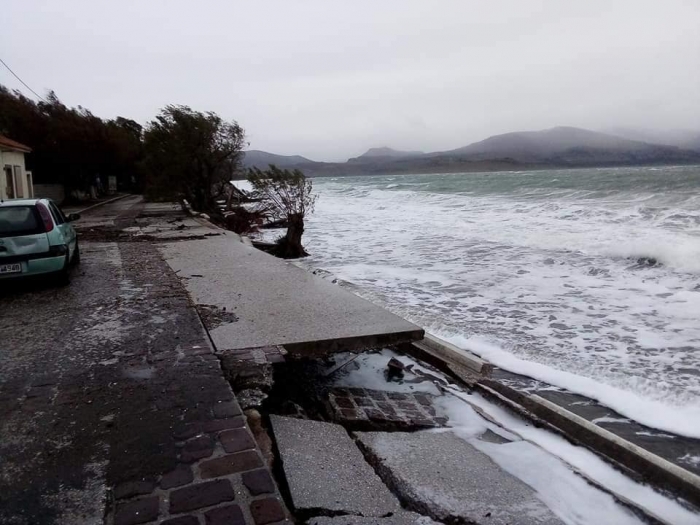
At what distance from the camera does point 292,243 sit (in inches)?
631

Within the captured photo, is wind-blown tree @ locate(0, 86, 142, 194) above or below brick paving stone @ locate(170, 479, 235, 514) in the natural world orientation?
above

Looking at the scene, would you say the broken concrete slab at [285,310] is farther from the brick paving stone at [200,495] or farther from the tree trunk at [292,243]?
the tree trunk at [292,243]

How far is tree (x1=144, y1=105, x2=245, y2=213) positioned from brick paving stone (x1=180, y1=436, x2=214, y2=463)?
22682mm

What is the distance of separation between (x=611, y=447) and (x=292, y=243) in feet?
42.0

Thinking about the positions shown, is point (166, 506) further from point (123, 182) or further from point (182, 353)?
point (123, 182)

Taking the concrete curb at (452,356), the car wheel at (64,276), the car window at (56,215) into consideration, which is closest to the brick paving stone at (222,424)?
the concrete curb at (452,356)

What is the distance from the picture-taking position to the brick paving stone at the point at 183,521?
255 cm

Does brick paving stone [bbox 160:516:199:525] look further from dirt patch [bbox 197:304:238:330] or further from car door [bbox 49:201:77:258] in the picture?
car door [bbox 49:201:77:258]

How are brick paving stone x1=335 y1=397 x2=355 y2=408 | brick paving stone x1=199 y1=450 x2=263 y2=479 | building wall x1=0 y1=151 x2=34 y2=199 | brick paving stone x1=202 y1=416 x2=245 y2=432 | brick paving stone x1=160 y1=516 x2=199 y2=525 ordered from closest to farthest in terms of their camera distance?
brick paving stone x1=160 y1=516 x2=199 y2=525 < brick paving stone x1=199 y1=450 x2=263 y2=479 < brick paving stone x1=202 y1=416 x2=245 y2=432 < brick paving stone x1=335 y1=397 x2=355 y2=408 < building wall x1=0 y1=151 x2=34 y2=199

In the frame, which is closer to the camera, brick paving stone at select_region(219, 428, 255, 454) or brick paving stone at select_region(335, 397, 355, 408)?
brick paving stone at select_region(219, 428, 255, 454)

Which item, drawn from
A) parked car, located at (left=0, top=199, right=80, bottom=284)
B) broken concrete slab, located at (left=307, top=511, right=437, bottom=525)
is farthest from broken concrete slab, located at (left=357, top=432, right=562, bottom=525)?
parked car, located at (left=0, top=199, right=80, bottom=284)

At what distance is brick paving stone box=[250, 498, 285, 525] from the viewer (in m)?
2.60

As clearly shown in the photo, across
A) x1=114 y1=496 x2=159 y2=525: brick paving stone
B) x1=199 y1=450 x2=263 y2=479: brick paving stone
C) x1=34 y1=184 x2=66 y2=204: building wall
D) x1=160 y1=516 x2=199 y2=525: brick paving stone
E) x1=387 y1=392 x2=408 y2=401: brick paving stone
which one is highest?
x1=34 y1=184 x2=66 y2=204: building wall

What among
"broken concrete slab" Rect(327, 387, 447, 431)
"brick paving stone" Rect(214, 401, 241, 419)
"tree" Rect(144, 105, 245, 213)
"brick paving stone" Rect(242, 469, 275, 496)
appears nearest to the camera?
"brick paving stone" Rect(242, 469, 275, 496)
